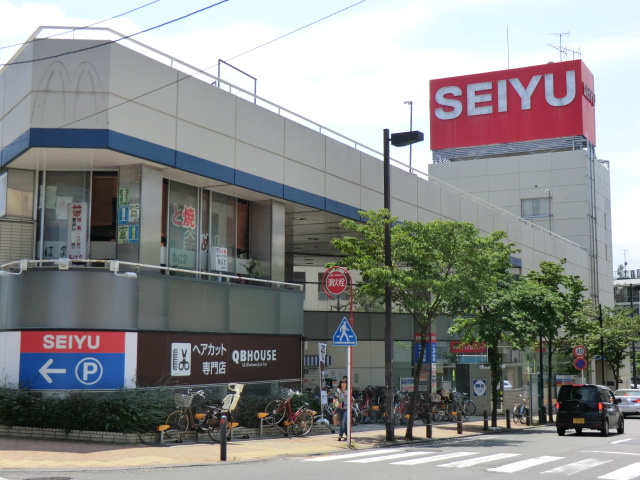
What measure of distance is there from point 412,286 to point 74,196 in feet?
32.5

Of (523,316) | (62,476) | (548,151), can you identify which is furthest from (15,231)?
(548,151)

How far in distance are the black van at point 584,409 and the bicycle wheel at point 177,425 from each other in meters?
14.2

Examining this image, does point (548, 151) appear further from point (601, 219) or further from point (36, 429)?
point (36, 429)

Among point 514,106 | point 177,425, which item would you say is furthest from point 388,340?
point 514,106

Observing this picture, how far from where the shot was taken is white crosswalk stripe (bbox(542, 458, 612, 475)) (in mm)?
15531

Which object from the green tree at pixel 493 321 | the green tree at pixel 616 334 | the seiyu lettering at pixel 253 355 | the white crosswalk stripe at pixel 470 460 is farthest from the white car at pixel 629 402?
the white crosswalk stripe at pixel 470 460

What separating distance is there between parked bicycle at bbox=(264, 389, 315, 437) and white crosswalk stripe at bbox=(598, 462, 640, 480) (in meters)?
8.94

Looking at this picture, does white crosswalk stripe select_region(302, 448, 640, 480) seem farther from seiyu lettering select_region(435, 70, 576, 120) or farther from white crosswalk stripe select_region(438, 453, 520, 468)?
seiyu lettering select_region(435, 70, 576, 120)

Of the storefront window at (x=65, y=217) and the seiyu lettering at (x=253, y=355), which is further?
the seiyu lettering at (x=253, y=355)

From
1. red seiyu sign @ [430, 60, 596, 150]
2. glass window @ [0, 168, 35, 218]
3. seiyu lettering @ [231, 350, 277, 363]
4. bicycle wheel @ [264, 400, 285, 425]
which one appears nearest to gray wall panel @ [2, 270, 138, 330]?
glass window @ [0, 168, 35, 218]

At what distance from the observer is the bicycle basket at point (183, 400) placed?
19172mm

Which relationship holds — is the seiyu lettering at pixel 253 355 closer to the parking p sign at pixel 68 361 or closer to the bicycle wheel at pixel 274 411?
the bicycle wheel at pixel 274 411

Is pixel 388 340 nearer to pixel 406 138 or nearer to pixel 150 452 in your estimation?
pixel 406 138

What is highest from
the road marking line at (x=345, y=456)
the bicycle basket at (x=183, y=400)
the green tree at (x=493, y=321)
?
the green tree at (x=493, y=321)
